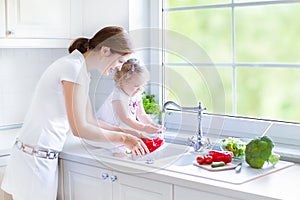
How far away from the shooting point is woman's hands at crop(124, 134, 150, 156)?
78.1 inches

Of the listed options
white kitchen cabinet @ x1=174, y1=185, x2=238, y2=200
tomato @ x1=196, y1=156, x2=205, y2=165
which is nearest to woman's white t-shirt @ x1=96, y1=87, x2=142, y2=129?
tomato @ x1=196, y1=156, x2=205, y2=165

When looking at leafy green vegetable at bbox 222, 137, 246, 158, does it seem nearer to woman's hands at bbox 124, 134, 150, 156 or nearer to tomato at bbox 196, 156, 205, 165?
tomato at bbox 196, 156, 205, 165

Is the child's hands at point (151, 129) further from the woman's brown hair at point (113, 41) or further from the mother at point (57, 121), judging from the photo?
the woman's brown hair at point (113, 41)

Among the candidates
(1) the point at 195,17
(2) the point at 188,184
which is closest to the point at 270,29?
(1) the point at 195,17

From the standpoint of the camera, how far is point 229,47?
7.79 feet

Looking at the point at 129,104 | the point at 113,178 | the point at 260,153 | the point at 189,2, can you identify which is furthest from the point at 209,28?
the point at 113,178

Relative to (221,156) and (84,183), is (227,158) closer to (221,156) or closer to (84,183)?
(221,156)

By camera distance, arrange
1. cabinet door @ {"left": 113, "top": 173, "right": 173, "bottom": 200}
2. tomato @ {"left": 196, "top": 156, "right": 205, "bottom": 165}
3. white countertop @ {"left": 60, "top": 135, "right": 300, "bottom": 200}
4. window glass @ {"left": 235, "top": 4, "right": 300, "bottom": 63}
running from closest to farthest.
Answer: white countertop @ {"left": 60, "top": 135, "right": 300, "bottom": 200}
cabinet door @ {"left": 113, "top": 173, "right": 173, "bottom": 200}
tomato @ {"left": 196, "top": 156, "right": 205, "bottom": 165}
window glass @ {"left": 235, "top": 4, "right": 300, "bottom": 63}

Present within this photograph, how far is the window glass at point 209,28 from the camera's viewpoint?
238 centimetres

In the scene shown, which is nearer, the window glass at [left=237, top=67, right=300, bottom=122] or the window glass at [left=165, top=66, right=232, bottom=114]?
the window glass at [left=237, top=67, right=300, bottom=122]

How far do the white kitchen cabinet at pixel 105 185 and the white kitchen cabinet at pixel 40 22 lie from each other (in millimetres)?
678

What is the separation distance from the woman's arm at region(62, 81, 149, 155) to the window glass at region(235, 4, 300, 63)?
748 mm

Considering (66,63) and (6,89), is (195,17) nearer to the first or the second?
(66,63)

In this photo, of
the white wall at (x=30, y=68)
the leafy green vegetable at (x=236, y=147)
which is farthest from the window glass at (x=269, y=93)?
the white wall at (x=30, y=68)
